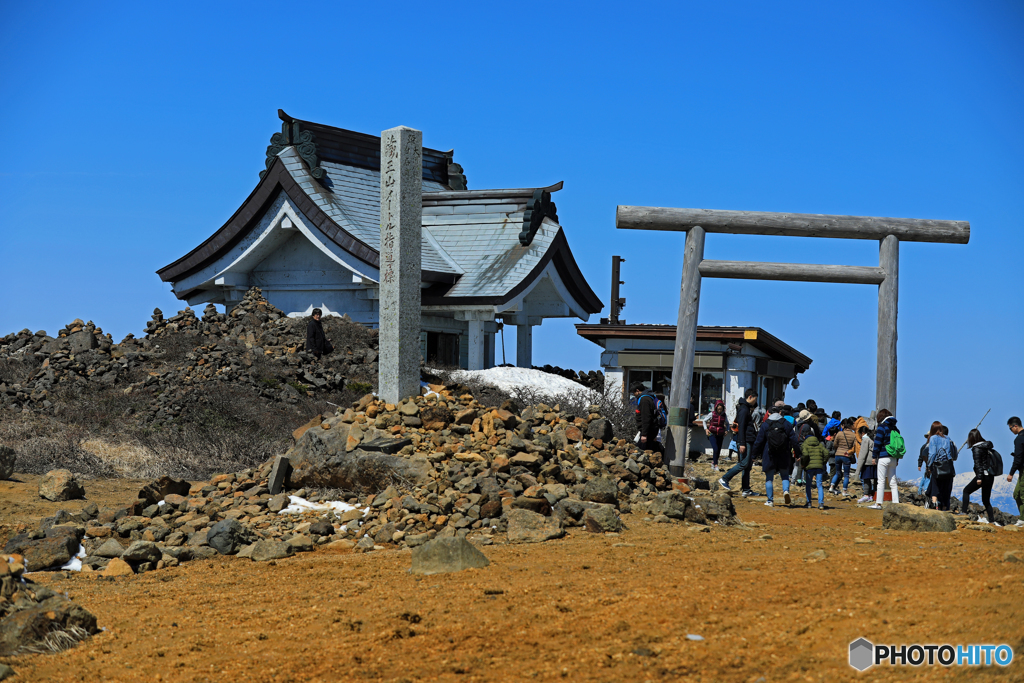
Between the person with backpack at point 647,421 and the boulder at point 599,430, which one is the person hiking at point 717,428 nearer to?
the person with backpack at point 647,421

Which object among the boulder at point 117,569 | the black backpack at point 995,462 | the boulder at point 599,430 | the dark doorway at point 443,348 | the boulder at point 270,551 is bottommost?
the boulder at point 117,569

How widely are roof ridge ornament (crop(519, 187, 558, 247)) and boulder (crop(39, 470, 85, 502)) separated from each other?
14.6 m

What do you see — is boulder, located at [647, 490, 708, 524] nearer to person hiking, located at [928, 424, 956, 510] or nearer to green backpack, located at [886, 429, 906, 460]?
green backpack, located at [886, 429, 906, 460]

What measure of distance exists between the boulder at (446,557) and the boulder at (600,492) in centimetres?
278

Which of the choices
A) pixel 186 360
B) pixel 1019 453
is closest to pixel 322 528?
pixel 1019 453

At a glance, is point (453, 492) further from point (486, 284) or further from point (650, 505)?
point (486, 284)

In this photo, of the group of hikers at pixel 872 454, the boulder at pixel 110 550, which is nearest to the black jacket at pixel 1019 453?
the group of hikers at pixel 872 454

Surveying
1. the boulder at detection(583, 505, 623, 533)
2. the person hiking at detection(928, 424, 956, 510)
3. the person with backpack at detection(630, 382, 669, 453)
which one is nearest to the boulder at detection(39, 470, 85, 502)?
the boulder at detection(583, 505, 623, 533)

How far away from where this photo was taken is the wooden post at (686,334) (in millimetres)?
13102

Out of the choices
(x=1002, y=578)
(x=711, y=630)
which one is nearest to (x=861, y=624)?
(x=711, y=630)

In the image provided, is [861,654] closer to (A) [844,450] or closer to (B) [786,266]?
(B) [786,266]

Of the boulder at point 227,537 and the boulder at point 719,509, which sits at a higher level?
the boulder at point 719,509

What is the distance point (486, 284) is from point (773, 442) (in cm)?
1194

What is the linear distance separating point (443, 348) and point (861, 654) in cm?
2096
